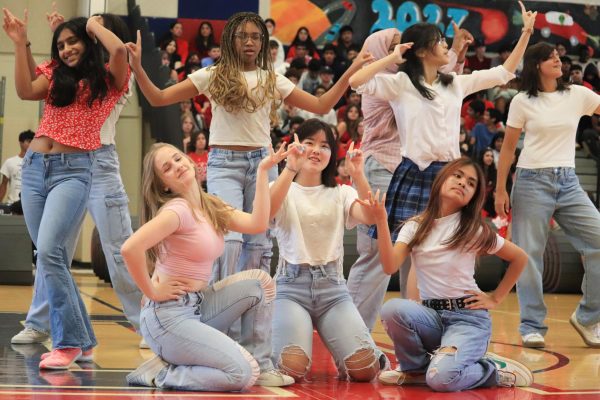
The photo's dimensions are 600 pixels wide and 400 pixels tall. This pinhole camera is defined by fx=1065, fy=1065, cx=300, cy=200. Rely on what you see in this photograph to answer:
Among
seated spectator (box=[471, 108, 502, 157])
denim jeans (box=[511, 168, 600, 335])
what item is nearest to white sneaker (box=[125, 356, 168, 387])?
denim jeans (box=[511, 168, 600, 335])

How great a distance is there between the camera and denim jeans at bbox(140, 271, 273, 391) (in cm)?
461

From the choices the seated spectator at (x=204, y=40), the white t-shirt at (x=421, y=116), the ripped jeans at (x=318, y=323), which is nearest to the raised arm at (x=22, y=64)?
the ripped jeans at (x=318, y=323)

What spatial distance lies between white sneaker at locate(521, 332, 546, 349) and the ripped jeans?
173 cm

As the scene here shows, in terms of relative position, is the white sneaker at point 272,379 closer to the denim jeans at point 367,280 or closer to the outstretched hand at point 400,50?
the denim jeans at point 367,280

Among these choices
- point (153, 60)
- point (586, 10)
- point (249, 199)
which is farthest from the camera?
point (586, 10)

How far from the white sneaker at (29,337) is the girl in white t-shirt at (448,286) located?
6.77 feet

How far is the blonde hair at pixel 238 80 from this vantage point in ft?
18.5

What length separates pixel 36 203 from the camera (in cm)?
533

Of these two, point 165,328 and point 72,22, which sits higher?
point 72,22

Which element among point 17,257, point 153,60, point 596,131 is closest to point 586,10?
point 596,131

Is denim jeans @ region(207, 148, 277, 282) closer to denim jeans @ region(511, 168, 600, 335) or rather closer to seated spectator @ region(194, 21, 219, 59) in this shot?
denim jeans @ region(511, 168, 600, 335)

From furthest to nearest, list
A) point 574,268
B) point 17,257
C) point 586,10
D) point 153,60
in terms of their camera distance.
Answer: point 586,10
point 153,60
point 574,268
point 17,257

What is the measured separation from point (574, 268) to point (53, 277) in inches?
292

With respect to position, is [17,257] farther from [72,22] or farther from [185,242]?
[185,242]
